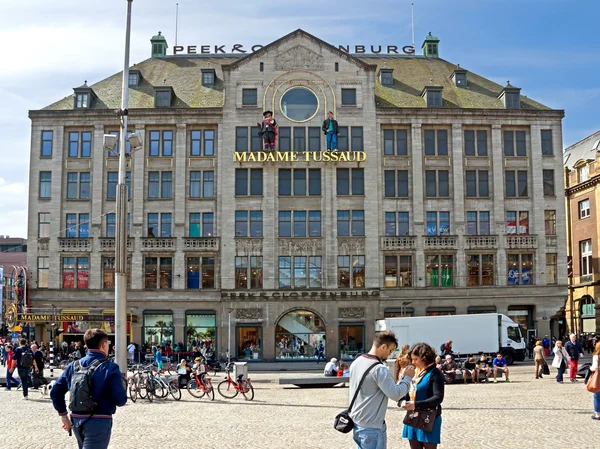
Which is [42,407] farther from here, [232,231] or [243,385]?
[232,231]

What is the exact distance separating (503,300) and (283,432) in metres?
42.2

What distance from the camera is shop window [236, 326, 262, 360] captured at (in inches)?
2211

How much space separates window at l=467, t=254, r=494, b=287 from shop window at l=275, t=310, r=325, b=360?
11.3 m

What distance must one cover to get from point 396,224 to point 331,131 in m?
8.24

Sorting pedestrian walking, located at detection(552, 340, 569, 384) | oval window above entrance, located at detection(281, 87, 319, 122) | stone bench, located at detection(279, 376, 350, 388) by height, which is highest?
oval window above entrance, located at detection(281, 87, 319, 122)

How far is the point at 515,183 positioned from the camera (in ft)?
191

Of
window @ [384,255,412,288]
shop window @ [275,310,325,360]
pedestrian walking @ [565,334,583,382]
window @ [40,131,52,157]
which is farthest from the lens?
window @ [40,131,52,157]

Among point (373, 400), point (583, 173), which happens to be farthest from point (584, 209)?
point (373, 400)

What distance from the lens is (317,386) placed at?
104 ft

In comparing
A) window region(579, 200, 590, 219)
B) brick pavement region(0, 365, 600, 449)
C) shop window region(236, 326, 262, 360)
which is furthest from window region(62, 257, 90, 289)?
window region(579, 200, 590, 219)

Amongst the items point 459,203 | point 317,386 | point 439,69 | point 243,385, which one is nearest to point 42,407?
point 243,385

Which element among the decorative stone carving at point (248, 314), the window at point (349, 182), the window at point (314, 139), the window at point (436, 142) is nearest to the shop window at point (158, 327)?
the decorative stone carving at point (248, 314)

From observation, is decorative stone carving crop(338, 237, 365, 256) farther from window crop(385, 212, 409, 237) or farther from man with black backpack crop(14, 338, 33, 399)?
man with black backpack crop(14, 338, 33, 399)

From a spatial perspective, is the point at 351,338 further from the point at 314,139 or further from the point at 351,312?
the point at 314,139
